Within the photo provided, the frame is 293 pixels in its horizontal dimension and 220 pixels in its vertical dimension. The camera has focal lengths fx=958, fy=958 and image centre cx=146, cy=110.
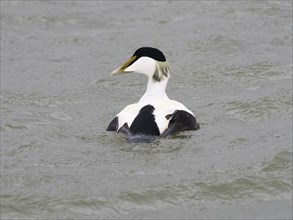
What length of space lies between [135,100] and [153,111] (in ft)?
7.58

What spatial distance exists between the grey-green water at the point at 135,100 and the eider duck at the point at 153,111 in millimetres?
149

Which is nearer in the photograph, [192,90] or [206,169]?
[206,169]

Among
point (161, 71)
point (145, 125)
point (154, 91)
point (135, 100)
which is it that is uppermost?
point (161, 71)

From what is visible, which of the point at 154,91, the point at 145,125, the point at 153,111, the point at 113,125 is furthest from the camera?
the point at 154,91

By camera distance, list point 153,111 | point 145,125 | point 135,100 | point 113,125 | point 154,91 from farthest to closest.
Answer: point 135,100, point 154,91, point 113,125, point 153,111, point 145,125

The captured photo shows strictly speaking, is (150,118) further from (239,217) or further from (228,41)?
(228,41)

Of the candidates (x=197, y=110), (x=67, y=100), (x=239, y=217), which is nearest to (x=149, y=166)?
(x=239, y=217)

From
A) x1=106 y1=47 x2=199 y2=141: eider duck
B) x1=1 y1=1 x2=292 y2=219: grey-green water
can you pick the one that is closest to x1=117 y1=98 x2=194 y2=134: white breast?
x1=106 y1=47 x2=199 y2=141: eider duck

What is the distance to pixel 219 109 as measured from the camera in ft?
37.9

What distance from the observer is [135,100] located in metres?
12.4

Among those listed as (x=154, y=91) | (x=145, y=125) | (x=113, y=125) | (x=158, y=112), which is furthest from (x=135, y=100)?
(x=145, y=125)

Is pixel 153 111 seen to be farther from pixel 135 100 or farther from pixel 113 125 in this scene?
pixel 135 100

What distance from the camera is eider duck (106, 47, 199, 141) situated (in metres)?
9.86

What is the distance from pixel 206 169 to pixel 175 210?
95cm
